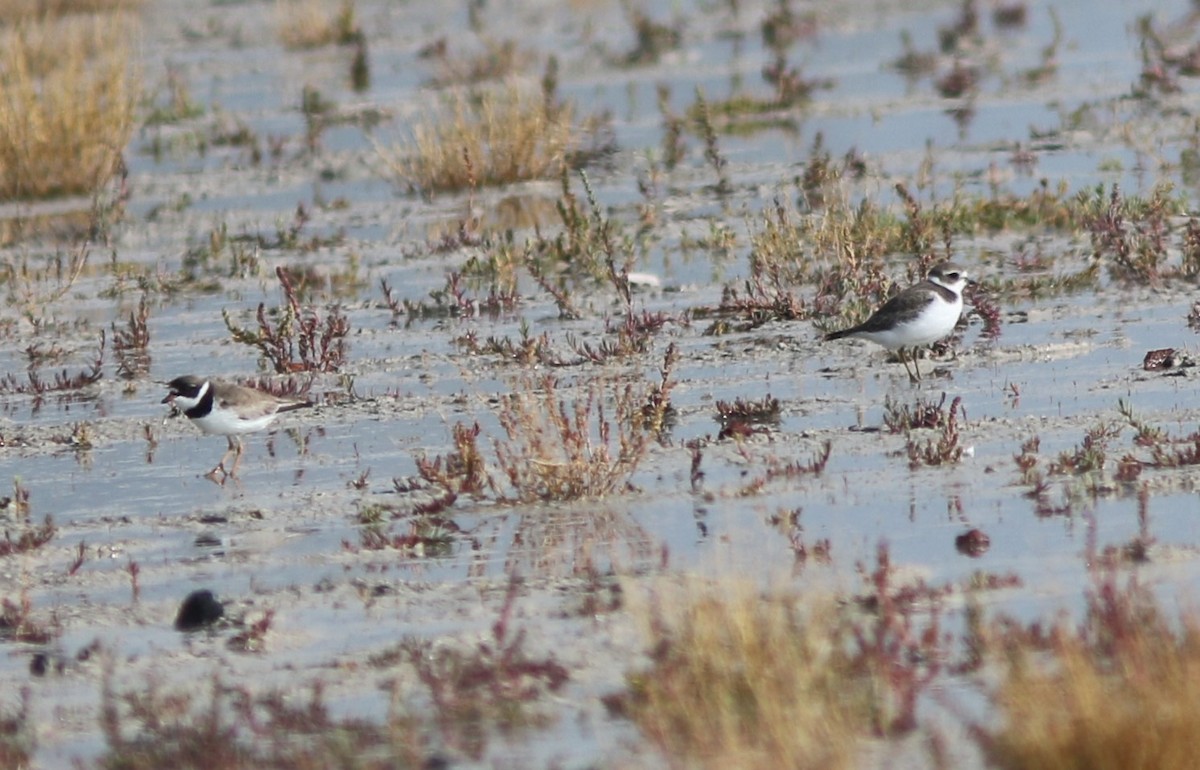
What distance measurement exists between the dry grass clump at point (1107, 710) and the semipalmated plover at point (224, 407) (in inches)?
211

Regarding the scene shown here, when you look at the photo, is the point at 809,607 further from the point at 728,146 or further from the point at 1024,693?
the point at 728,146

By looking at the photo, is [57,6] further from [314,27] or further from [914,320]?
[914,320]

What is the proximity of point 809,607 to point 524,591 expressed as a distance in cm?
149

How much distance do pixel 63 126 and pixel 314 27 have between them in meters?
11.2

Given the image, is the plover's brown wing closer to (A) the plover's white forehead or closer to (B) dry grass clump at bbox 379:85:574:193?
(A) the plover's white forehead

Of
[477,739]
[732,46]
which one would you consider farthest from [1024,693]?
[732,46]

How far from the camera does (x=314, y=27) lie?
97.8ft

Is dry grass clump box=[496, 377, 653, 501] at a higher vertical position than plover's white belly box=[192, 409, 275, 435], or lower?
lower

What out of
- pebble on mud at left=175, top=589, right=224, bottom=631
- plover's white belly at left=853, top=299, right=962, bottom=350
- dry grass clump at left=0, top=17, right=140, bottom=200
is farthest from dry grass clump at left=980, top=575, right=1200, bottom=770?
dry grass clump at left=0, top=17, right=140, bottom=200

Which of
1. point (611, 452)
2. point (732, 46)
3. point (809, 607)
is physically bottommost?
point (809, 607)

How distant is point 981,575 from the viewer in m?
7.81

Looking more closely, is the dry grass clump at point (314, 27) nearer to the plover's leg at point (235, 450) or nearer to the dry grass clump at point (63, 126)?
the dry grass clump at point (63, 126)

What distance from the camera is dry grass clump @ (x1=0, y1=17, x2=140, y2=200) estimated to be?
18.7 meters

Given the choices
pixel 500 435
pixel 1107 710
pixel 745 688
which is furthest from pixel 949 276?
pixel 1107 710
